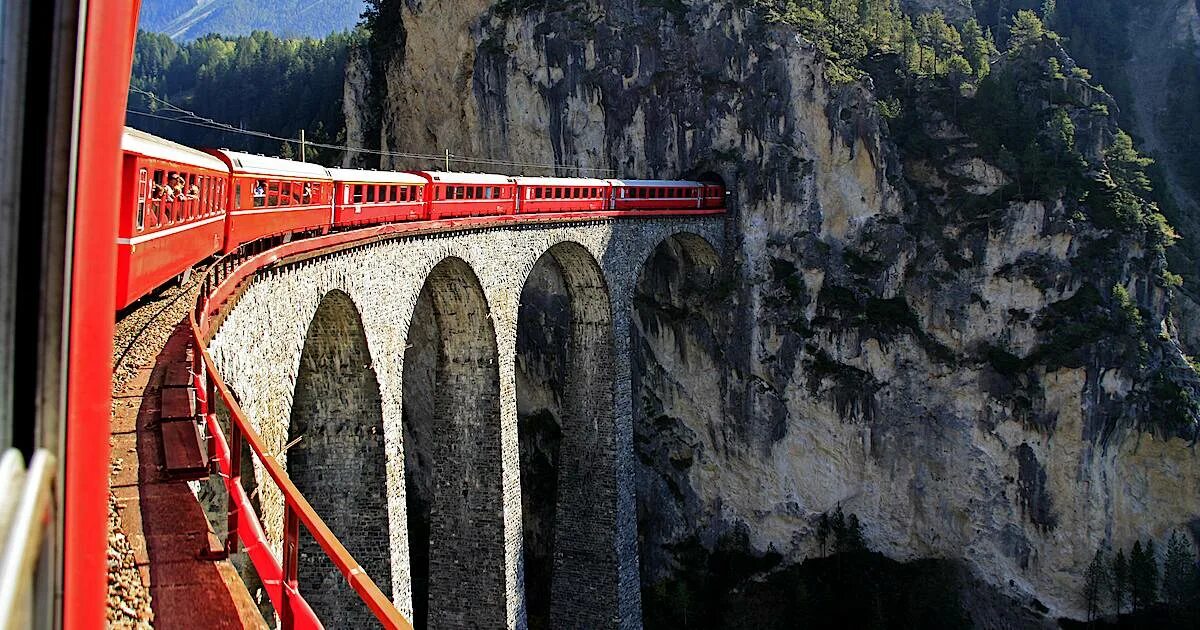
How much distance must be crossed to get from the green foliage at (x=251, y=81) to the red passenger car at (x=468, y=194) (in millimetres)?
38779

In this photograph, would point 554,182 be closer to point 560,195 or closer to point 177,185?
point 560,195

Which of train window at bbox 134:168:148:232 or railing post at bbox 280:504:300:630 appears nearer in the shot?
railing post at bbox 280:504:300:630

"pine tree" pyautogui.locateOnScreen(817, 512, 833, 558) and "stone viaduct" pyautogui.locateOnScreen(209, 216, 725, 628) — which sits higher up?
"stone viaduct" pyautogui.locateOnScreen(209, 216, 725, 628)

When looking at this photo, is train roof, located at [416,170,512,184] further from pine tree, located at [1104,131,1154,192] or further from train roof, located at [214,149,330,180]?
pine tree, located at [1104,131,1154,192]

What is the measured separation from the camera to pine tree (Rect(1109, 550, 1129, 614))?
2936 cm

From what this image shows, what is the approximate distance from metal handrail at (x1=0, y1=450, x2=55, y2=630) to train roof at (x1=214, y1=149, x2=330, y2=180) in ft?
34.8

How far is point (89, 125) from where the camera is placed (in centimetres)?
179

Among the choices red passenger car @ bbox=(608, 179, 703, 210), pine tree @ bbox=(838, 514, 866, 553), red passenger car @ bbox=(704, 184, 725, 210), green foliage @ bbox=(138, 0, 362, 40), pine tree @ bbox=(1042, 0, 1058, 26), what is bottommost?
pine tree @ bbox=(838, 514, 866, 553)

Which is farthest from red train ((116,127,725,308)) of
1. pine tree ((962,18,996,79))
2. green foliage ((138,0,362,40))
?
green foliage ((138,0,362,40))

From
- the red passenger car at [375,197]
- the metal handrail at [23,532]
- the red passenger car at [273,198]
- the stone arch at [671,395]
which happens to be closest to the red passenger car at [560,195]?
the red passenger car at [375,197]

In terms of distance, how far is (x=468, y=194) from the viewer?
20891 mm

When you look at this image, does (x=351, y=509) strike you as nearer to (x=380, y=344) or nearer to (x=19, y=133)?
(x=380, y=344)

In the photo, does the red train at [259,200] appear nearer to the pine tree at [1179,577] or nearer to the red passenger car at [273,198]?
the red passenger car at [273,198]

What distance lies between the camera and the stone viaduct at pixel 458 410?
13742 millimetres
